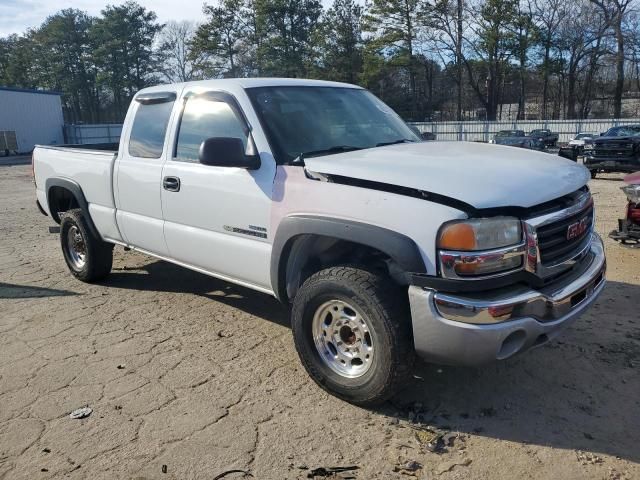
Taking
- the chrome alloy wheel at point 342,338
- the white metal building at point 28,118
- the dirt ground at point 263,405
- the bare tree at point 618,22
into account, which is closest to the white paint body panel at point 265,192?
the chrome alloy wheel at point 342,338

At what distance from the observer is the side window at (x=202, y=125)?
13.2 ft

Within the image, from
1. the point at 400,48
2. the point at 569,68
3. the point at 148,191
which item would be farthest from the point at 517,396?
the point at 569,68

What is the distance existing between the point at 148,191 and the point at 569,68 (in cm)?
5419

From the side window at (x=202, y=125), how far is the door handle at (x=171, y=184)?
0.17 m

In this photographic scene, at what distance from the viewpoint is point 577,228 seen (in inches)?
133

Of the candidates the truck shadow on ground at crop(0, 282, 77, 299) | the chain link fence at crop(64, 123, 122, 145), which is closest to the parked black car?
the truck shadow on ground at crop(0, 282, 77, 299)

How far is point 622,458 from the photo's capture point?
281 centimetres

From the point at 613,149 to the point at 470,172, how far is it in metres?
14.6

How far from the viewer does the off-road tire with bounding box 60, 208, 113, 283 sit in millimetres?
5691

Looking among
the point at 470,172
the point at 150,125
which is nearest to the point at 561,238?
the point at 470,172

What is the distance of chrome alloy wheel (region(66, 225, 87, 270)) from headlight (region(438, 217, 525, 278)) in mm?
4415

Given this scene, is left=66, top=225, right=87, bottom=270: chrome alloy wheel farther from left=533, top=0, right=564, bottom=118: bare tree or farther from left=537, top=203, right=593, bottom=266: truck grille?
left=533, top=0, right=564, bottom=118: bare tree

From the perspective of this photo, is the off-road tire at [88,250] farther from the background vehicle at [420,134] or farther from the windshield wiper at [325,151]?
the background vehicle at [420,134]

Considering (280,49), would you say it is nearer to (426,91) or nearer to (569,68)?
(426,91)
